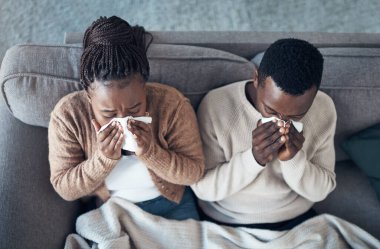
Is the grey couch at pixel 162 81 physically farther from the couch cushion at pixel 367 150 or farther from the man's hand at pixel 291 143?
the man's hand at pixel 291 143

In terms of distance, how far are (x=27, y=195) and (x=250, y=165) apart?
0.64 meters

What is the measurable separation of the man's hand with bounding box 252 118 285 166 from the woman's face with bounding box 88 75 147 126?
1.05ft

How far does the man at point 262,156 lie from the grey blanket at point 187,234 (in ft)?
0.19

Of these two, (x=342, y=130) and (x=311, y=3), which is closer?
(x=342, y=130)

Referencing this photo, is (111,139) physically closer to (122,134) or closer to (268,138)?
(122,134)

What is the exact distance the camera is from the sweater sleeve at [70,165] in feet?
3.99

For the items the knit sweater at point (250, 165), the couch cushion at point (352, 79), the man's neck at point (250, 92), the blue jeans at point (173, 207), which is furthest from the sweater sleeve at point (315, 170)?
the blue jeans at point (173, 207)

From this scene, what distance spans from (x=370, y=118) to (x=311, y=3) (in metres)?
1.14

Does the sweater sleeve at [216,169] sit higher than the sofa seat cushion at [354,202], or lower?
higher

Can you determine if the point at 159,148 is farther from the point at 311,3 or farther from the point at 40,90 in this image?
the point at 311,3

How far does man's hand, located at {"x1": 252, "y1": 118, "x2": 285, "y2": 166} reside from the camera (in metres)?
1.19

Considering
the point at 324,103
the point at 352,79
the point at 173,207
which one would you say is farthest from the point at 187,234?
the point at 352,79

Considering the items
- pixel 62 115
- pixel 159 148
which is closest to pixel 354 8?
pixel 159 148

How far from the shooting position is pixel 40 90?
130 cm
